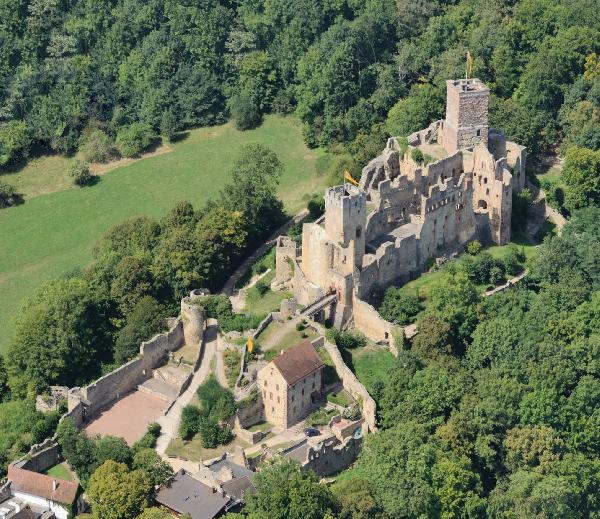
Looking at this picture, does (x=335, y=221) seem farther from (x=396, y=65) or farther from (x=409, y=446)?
(x=396, y=65)

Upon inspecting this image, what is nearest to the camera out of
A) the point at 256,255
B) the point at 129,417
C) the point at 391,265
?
the point at 129,417

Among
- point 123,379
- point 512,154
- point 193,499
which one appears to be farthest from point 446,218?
point 193,499

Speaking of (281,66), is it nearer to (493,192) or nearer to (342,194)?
(493,192)

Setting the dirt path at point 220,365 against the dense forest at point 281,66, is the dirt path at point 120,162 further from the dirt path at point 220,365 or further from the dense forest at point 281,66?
the dirt path at point 220,365

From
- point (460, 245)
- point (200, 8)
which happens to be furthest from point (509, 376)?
point (200, 8)

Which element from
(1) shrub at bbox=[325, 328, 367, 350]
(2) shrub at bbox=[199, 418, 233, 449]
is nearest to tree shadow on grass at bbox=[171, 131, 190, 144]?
(1) shrub at bbox=[325, 328, 367, 350]

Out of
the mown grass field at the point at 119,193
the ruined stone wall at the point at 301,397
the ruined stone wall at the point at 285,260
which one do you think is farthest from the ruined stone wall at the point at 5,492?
the mown grass field at the point at 119,193
